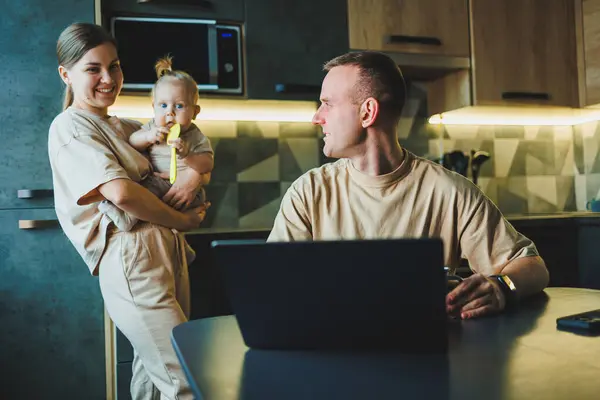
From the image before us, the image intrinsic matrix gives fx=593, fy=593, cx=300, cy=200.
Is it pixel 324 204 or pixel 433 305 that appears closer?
pixel 433 305

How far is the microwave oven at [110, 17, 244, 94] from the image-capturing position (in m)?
2.38

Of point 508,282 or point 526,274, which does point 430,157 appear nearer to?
point 526,274

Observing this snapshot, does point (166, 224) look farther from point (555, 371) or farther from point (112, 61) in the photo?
point (555, 371)

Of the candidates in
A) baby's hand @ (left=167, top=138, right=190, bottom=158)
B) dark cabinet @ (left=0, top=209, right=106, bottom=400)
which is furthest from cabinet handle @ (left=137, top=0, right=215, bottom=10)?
dark cabinet @ (left=0, top=209, right=106, bottom=400)

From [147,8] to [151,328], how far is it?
→ 134 cm

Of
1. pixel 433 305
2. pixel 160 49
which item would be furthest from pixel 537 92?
pixel 433 305

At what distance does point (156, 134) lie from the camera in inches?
73.1

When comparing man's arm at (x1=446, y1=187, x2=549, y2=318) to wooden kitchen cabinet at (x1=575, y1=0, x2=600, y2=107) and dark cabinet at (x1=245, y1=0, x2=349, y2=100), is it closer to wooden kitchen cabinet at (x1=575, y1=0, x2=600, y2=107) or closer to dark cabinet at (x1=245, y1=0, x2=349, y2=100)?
dark cabinet at (x1=245, y1=0, x2=349, y2=100)

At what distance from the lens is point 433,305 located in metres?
0.75

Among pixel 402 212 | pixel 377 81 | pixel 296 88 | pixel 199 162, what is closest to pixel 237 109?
pixel 296 88

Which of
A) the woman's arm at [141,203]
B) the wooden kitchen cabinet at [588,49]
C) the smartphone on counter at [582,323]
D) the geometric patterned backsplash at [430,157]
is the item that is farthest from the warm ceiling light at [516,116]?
the smartphone on counter at [582,323]

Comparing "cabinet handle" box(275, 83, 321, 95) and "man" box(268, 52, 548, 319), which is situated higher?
"cabinet handle" box(275, 83, 321, 95)

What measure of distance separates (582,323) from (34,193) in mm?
1926

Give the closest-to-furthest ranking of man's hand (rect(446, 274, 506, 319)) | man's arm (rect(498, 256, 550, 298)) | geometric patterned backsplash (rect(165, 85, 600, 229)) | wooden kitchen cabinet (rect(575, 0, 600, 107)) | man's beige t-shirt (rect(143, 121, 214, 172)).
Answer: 1. man's hand (rect(446, 274, 506, 319))
2. man's arm (rect(498, 256, 550, 298))
3. man's beige t-shirt (rect(143, 121, 214, 172))
4. geometric patterned backsplash (rect(165, 85, 600, 229))
5. wooden kitchen cabinet (rect(575, 0, 600, 107))
